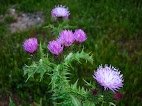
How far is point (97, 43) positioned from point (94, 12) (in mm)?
1780

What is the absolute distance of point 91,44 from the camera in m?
3.97

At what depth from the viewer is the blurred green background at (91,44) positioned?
2.82 m

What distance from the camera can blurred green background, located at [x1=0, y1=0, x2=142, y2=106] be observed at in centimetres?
282

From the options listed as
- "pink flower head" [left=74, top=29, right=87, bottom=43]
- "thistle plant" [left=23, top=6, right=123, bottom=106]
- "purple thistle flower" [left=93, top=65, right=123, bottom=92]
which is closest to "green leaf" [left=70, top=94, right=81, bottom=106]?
"thistle plant" [left=23, top=6, right=123, bottom=106]

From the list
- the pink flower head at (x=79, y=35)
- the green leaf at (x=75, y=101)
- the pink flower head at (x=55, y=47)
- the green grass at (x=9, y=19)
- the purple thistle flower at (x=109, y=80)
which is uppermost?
the green grass at (x=9, y=19)

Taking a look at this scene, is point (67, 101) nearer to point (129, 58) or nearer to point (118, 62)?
point (118, 62)

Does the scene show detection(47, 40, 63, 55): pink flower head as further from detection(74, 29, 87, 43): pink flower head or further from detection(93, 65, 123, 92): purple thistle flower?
detection(93, 65, 123, 92): purple thistle flower

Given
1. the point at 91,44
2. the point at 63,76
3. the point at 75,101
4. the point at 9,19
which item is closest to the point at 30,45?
the point at 63,76

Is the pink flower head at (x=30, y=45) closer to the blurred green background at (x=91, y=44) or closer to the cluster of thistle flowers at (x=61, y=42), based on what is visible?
the cluster of thistle flowers at (x=61, y=42)

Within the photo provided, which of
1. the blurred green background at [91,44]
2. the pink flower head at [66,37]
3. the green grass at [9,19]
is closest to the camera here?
the pink flower head at [66,37]

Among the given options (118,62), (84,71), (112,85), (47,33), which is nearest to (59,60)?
(112,85)

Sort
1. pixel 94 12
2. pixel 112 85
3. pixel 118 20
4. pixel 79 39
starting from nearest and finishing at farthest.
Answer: pixel 112 85, pixel 79 39, pixel 118 20, pixel 94 12

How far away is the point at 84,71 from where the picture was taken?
3.27m

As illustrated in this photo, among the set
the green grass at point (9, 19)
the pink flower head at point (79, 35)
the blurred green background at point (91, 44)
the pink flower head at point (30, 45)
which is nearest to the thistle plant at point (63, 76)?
the pink flower head at point (30, 45)
